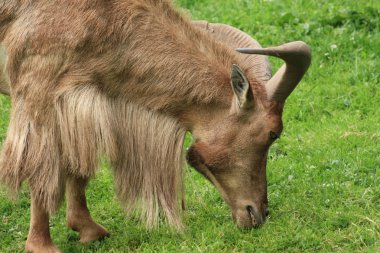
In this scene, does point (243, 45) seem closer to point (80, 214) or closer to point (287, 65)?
point (287, 65)

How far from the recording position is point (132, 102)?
7598 millimetres

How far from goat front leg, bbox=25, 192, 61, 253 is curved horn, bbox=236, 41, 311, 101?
1.97 m

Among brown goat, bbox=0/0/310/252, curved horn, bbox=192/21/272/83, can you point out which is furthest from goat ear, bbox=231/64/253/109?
curved horn, bbox=192/21/272/83

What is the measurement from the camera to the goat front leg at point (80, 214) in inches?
316

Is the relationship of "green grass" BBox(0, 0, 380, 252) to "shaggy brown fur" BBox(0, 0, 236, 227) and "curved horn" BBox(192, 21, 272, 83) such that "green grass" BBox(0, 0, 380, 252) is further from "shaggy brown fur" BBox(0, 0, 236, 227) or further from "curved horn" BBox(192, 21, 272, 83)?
"curved horn" BBox(192, 21, 272, 83)

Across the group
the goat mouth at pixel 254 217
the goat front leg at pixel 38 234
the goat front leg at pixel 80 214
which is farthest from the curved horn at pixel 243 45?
the goat front leg at pixel 38 234

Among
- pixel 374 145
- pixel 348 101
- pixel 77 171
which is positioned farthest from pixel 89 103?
pixel 348 101

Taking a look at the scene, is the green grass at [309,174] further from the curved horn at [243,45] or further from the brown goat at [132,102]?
the curved horn at [243,45]

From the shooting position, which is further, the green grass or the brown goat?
the green grass

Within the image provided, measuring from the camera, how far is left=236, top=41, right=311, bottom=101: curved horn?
709 centimetres

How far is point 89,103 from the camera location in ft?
24.2

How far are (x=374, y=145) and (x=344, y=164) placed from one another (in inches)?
18.3

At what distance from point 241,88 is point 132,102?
86 cm

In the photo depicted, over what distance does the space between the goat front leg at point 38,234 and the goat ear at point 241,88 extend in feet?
5.65
